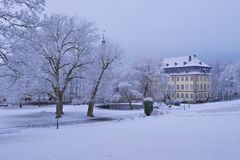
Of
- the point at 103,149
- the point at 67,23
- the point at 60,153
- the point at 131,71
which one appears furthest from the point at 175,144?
the point at 131,71

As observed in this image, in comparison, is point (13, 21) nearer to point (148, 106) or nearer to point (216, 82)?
point (148, 106)

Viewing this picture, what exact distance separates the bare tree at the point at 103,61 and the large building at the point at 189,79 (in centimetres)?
5389

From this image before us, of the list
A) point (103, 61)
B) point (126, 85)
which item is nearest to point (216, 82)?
point (126, 85)

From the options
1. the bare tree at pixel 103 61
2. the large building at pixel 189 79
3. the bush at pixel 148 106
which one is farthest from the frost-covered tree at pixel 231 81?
the bush at pixel 148 106

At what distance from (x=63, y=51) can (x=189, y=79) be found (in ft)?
218

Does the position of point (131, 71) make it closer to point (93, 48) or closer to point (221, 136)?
point (93, 48)

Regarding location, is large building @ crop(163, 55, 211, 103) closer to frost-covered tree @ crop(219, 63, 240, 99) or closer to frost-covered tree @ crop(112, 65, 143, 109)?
frost-covered tree @ crop(219, 63, 240, 99)

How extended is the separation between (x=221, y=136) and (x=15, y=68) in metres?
12.1

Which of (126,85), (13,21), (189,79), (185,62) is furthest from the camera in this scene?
(185,62)

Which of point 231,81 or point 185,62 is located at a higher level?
point 185,62

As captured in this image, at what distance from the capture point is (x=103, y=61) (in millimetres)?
45031

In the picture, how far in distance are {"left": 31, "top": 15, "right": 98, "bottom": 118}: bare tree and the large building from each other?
6024 centimetres

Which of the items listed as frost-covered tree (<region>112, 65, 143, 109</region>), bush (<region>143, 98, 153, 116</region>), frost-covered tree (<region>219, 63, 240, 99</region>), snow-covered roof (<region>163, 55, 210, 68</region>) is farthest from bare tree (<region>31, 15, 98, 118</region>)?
snow-covered roof (<region>163, 55, 210, 68</region>)

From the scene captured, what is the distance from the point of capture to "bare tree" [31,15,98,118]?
38.3 metres
